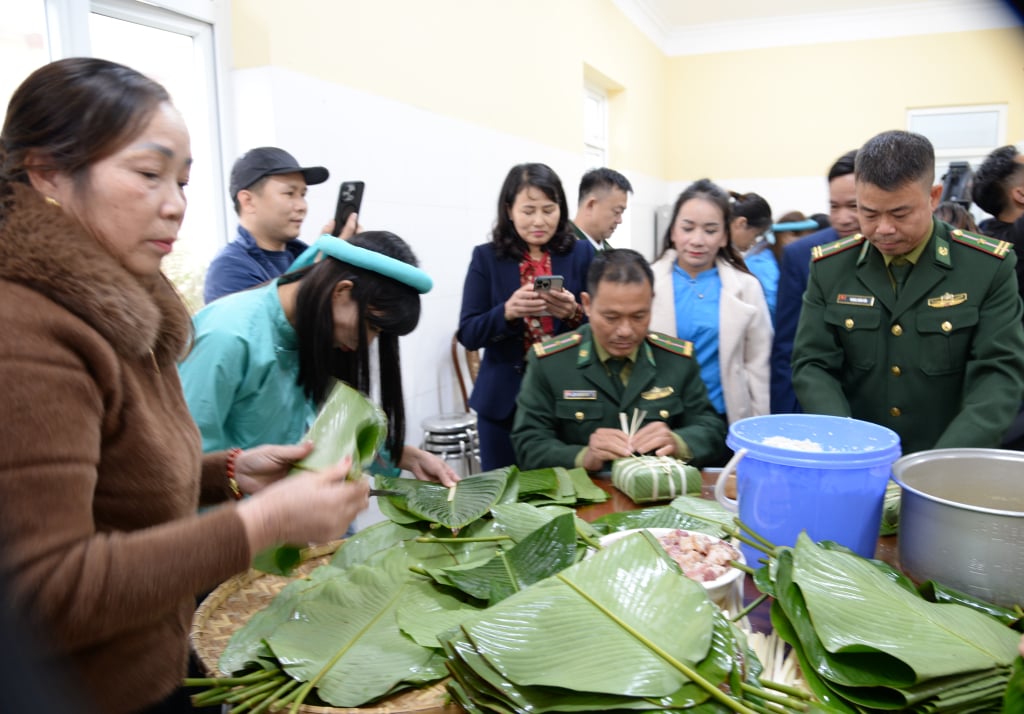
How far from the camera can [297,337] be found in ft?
5.17

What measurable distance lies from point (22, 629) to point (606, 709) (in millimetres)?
547

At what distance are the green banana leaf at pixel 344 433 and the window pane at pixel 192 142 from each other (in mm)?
A: 1646

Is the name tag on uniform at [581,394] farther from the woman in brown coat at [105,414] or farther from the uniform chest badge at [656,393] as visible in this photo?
the woman in brown coat at [105,414]

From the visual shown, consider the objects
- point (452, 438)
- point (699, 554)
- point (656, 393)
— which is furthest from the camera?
point (452, 438)

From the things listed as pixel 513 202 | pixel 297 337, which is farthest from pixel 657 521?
pixel 513 202

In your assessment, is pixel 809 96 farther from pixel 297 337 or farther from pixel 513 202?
pixel 297 337

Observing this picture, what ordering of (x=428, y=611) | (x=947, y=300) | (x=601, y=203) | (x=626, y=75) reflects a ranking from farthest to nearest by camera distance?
(x=626, y=75), (x=601, y=203), (x=947, y=300), (x=428, y=611)

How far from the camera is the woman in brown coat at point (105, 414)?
690mm

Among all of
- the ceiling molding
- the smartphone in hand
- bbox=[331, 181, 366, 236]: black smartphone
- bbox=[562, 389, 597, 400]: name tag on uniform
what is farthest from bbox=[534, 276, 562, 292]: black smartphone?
the ceiling molding

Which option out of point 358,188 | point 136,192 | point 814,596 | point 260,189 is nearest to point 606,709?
point 814,596

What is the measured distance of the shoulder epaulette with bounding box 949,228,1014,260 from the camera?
1806 millimetres

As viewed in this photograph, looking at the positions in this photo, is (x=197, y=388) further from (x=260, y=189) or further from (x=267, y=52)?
(x=267, y=52)

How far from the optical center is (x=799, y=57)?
8008 mm

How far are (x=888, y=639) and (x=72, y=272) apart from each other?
98 centimetres
